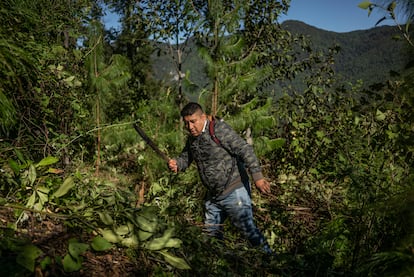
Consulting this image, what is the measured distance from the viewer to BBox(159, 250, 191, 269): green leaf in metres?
1.44

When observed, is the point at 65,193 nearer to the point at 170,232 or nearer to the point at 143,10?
the point at 170,232

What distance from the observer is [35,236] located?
1.37 m

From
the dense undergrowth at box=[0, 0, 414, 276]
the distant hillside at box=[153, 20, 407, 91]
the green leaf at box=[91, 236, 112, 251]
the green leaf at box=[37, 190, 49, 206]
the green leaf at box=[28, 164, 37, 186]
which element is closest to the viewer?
the green leaf at box=[91, 236, 112, 251]

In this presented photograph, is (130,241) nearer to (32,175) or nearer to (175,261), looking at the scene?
(175,261)

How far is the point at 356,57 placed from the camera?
6048 inches

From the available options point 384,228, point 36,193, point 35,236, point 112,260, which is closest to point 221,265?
point 112,260

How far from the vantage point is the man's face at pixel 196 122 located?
124 inches

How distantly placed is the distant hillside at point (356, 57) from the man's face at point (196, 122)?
1.57 metres

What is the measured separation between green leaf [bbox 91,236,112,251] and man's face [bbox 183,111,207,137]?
6.19ft

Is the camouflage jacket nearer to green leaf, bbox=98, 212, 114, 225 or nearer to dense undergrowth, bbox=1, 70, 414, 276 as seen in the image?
dense undergrowth, bbox=1, 70, 414, 276

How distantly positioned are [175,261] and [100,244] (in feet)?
1.09

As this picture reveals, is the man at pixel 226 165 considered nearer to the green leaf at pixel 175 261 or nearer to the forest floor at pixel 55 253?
the green leaf at pixel 175 261

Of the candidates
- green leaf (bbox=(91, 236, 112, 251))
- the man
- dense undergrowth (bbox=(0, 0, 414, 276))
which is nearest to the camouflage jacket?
the man

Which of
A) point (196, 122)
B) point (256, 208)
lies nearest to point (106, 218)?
point (196, 122)
